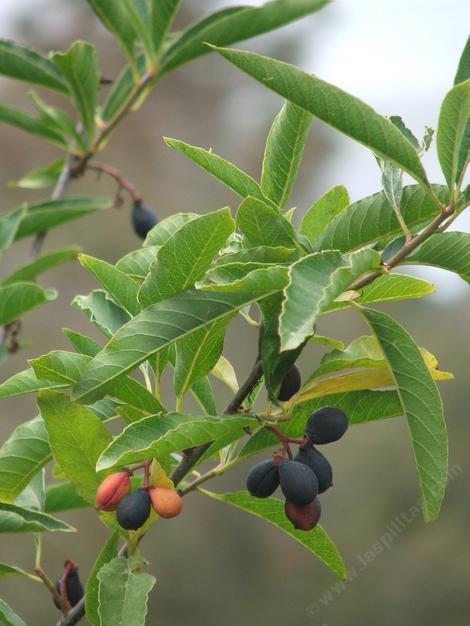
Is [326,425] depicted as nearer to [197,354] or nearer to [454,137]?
[197,354]

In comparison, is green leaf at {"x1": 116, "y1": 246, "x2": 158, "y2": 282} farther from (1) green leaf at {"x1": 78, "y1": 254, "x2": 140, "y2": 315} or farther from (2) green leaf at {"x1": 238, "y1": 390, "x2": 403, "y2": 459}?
(2) green leaf at {"x1": 238, "y1": 390, "x2": 403, "y2": 459}

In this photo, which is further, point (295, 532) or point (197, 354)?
point (295, 532)

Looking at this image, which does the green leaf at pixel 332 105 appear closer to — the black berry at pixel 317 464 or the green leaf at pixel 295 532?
the black berry at pixel 317 464

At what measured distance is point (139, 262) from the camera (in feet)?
3.36

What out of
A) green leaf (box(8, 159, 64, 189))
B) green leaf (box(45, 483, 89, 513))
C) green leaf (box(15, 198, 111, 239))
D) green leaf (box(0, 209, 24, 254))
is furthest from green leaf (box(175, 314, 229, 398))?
green leaf (box(8, 159, 64, 189))

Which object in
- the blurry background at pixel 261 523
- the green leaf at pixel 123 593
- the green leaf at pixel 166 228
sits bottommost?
the blurry background at pixel 261 523

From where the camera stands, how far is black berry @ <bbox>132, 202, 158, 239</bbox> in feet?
6.56

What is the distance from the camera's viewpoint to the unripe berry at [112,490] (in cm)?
91

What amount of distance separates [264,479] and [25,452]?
0.86ft

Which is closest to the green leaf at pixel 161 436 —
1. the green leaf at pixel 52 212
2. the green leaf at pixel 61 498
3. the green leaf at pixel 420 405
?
the green leaf at pixel 420 405

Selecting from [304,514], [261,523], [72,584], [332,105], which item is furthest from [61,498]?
[261,523]

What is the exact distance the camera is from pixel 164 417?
0.86 m

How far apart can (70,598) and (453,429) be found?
573 centimetres

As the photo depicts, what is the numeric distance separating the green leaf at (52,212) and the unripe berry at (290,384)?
2.92 feet
